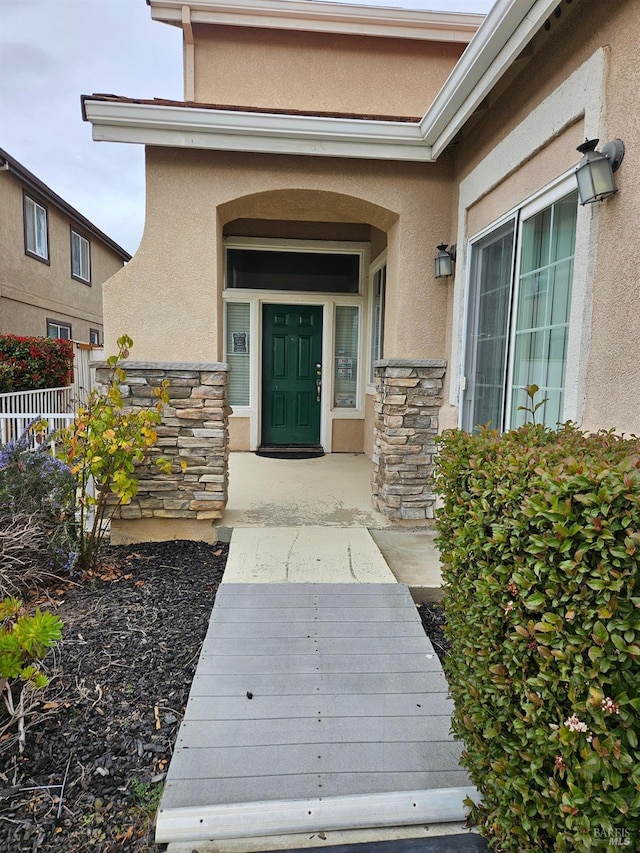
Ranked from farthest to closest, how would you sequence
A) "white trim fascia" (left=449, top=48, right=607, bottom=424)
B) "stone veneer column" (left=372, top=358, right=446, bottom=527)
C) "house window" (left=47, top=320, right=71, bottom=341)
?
"house window" (left=47, top=320, right=71, bottom=341)
"stone veneer column" (left=372, top=358, right=446, bottom=527)
"white trim fascia" (left=449, top=48, right=607, bottom=424)

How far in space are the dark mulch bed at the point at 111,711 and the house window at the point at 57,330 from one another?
438 inches

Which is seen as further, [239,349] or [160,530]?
[239,349]

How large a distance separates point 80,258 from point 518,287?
14773mm

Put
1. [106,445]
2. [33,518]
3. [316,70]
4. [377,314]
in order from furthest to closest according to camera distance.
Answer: [377,314], [316,70], [106,445], [33,518]

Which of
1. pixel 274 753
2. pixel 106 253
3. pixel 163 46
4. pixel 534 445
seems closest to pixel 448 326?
pixel 534 445

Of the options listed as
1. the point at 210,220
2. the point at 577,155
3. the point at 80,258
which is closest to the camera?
the point at 577,155

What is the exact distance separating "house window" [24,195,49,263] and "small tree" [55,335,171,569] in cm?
1005

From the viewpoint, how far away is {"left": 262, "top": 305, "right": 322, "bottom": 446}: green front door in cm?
736

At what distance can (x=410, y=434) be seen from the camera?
14.6 ft

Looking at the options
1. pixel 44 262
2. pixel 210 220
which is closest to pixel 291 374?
pixel 210 220

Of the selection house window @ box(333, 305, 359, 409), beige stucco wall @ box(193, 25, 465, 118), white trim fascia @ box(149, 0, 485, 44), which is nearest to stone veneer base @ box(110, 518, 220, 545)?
house window @ box(333, 305, 359, 409)

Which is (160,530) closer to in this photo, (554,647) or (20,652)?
(20,652)

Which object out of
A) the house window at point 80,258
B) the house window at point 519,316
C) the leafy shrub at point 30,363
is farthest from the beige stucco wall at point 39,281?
the house window at point 519,316

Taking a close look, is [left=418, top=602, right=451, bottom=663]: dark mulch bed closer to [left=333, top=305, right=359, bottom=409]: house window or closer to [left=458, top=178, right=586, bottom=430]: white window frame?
[left=458, top=178, right=586, bottom=430]: white window frame
